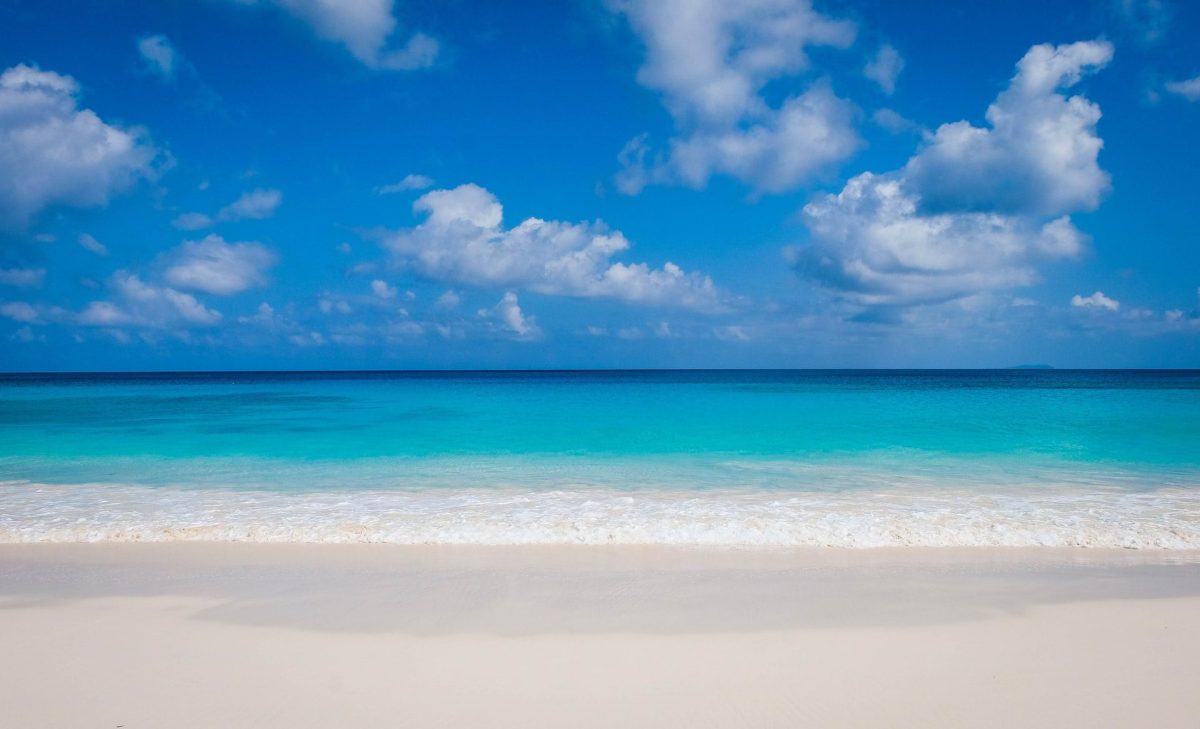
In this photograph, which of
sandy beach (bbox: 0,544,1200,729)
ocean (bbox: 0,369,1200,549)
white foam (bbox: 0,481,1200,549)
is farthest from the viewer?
ocean (bbox: 0,369,1200,549)

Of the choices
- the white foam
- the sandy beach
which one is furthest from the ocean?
the sandy beach

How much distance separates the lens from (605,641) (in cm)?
478

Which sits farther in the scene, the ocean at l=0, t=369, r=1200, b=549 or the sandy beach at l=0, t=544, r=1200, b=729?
the ocean at l=0, t=369, r=1200, b=549

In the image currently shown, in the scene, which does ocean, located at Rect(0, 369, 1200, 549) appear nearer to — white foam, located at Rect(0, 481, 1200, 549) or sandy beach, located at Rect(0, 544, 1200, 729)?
white foam, located at Rect(0, 481, 1200, 549)

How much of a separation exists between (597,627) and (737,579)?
186cm

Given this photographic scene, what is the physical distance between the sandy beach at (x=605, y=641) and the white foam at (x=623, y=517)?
75cm

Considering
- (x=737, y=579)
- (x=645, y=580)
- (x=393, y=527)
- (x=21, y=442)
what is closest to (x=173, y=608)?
(x=393, y=527)

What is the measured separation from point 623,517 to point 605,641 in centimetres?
403

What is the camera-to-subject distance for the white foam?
7.83 meters

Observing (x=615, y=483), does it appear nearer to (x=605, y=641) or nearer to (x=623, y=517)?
(x=623, y=517)

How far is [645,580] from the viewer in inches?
247

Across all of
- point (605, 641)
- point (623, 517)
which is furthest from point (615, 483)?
point (605, 641)

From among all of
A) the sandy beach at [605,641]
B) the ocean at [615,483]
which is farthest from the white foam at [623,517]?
the sandy beach at [605,641]

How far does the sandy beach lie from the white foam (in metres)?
0.75
